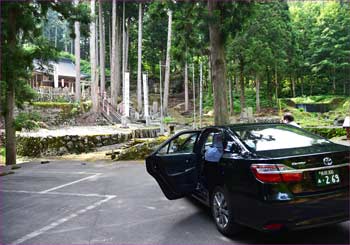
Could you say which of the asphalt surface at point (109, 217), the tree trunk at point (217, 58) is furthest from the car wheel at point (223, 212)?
the tree trunk at point (217, 58)

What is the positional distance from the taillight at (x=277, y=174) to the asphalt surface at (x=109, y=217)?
0.87m

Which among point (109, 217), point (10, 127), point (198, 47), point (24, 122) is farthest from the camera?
point (198, 47)

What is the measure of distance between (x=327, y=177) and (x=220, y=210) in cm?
130

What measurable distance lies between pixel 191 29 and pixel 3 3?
595 cm

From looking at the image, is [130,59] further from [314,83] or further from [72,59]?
[314,83]

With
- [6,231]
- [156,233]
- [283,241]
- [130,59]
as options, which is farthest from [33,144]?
[130,59]

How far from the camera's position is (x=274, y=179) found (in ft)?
11.2

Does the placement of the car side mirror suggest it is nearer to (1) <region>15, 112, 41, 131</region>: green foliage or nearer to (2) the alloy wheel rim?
(2) the alloy wheel rim

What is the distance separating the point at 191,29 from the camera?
12.0m

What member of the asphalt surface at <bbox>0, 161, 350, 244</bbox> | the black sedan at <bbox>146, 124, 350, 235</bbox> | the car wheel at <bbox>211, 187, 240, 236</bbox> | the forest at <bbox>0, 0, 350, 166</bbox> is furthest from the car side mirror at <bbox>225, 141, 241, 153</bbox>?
the forest at <bbox>0, 0, 350, 166</bbox>

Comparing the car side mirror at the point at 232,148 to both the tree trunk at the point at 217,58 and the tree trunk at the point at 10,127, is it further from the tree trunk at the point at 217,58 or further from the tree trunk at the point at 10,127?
the tree trunk at the point at 10,127

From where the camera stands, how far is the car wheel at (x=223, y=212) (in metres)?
3.92

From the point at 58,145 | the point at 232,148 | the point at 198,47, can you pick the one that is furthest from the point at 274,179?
the point at 58,145

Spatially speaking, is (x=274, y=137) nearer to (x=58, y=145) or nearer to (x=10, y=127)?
(x=10, y=127)
